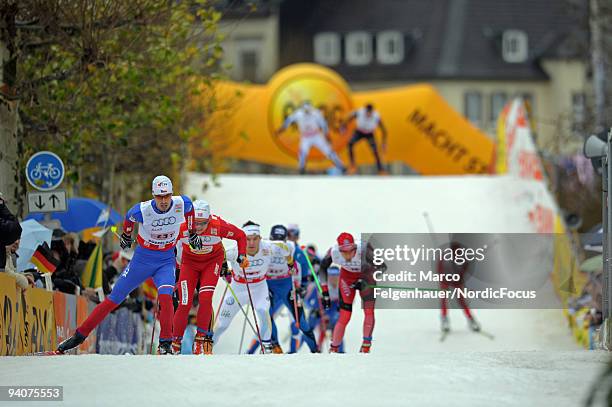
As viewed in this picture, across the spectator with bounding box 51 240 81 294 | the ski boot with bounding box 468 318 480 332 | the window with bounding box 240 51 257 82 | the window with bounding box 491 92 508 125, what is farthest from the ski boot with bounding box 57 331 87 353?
the window with bounding box 491 92 508 125

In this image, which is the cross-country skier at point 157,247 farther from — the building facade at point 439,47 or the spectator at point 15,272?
the building facade at point 439,47

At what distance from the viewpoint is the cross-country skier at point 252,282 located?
832 inches

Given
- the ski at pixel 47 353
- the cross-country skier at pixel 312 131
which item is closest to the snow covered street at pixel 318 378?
the ski at pixel 47 353

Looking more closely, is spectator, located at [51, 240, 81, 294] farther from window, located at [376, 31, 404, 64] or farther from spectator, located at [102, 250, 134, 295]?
window, located at [376, 31, 404, 64]

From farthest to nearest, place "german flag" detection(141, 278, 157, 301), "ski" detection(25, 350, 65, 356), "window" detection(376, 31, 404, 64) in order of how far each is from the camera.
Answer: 1. "window" detection(376, 31, 404, 64)
2. "german flag" detection(141, 278, 157, 301)
3. "ski" detection(25, 350, 65, 356)

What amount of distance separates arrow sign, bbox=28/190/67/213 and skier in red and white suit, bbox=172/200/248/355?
314 cm

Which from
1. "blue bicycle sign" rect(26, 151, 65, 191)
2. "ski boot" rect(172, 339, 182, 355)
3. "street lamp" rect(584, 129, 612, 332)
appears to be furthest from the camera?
"blue bicycle sign" rect(26, 151, 65, 191)

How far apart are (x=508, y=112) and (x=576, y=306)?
59.8ft

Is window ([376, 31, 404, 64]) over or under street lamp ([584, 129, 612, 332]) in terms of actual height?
over

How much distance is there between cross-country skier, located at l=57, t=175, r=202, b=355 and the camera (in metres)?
17.3

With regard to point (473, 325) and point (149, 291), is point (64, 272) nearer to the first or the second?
point (149, 291)

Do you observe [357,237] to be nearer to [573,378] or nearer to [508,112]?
[573,378]

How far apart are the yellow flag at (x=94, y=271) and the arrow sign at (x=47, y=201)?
776 millimetres

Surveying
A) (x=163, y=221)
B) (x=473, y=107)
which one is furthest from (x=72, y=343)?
(x=473, y=107)
